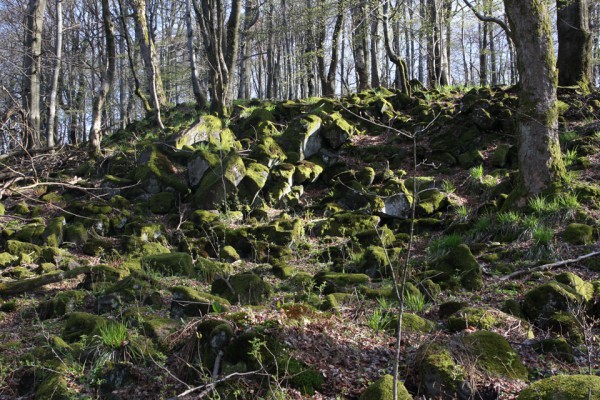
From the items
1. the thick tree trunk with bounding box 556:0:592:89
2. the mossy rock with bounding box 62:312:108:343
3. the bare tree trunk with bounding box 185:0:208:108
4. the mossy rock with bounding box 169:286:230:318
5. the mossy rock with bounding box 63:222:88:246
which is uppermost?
the bare tree trunk with bounding box 185:0:208:108

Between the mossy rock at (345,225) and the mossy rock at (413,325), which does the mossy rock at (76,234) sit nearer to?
the mossy rock at (345,225)

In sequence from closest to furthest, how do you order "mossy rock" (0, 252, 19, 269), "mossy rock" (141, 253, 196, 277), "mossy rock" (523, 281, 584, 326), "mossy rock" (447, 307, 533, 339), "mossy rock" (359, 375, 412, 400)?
1. "mossy rock" (359, 375, 412, 400)
2. "mossy rock" (447, 307, 533, 339)
3. "mossy rock" (523, 281, 584, 326)
4. "mossy rock" (141, 253, 196, 277)
5. "mossy rock" (0, 252, 19, 269)

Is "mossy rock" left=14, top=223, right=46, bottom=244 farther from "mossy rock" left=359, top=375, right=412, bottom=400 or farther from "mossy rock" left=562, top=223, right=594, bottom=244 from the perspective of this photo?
"mossy rock" left=562, top=223, right=594, bottom=244

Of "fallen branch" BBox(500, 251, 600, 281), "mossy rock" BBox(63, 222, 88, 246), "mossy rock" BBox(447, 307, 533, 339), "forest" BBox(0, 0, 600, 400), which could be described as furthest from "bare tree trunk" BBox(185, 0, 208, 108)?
"mossy rock" BBox(447, 307, 533, 339)

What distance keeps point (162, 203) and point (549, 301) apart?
8154 millimetres

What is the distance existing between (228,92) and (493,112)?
27.6 feet

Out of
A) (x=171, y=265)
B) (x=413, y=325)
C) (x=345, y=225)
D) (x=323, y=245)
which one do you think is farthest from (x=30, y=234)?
(x=413, y=325)

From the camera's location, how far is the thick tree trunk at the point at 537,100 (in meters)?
7.61

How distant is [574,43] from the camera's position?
11.6 m

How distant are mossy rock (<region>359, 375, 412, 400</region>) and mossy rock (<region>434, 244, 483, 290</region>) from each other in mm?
2995

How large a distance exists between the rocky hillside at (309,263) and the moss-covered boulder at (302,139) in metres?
0.06

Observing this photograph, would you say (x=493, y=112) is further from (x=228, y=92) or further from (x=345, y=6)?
(x=228, y=92)

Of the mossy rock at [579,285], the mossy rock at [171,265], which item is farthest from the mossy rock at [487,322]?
the mossy rock at [171,265]

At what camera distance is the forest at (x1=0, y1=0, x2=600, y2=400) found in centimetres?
375
